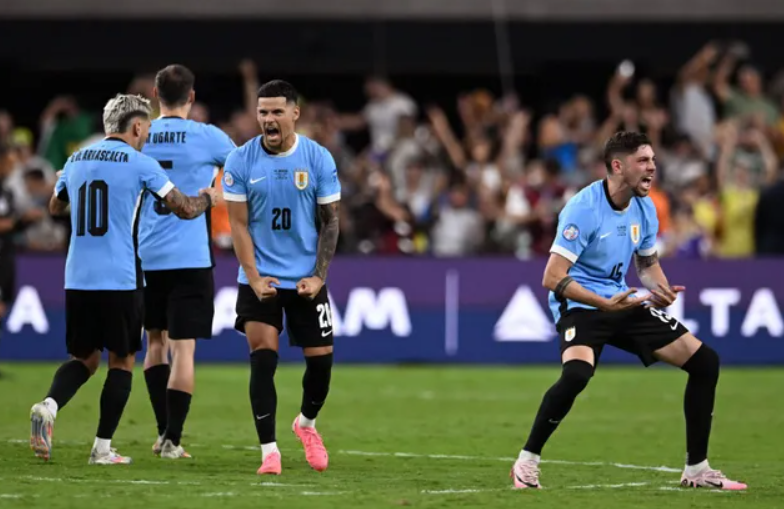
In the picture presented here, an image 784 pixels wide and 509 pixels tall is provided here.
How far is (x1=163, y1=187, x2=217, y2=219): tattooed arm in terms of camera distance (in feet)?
33.6

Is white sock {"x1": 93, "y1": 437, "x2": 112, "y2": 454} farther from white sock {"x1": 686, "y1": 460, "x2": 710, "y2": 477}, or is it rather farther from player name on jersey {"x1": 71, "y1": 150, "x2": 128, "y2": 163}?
white sock {"x1": 686, "y1": 460, "x2": 710, "y2": 477}

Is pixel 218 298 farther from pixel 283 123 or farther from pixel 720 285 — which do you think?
pixel 283 123

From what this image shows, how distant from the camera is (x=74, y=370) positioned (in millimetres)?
10406

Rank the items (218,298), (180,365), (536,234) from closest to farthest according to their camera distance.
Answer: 1. (180,365)
2. (218,298)
3. (536,234)

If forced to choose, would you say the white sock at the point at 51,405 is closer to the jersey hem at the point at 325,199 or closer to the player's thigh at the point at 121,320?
the player's thigh at the point at 121,320

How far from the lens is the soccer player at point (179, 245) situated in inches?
432

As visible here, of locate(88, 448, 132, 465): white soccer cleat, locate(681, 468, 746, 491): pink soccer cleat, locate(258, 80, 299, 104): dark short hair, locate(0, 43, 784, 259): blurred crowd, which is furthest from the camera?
locate(0, 43, 784, 259): blurred crowd

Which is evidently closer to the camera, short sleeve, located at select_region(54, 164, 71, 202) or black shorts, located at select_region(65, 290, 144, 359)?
black shorts, located at select_region(65, 290, 144, 359)

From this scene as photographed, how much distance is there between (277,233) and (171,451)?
5.77ft

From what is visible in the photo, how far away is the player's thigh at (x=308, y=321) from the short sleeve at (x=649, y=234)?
207cm

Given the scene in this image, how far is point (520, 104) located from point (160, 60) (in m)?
5.54

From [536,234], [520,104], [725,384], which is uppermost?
[520,104]

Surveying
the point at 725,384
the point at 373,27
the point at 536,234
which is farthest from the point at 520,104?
the point at 725,384

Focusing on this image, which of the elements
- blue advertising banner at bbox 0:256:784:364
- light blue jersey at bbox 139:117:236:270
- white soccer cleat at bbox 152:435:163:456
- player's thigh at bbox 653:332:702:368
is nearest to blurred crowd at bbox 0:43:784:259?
blue advertising banner at bbox 0:256:784:364
